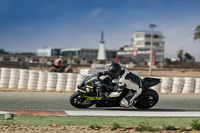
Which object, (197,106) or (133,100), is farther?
(197,106)

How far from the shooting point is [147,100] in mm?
9219

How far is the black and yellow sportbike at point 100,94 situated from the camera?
8.76 meters

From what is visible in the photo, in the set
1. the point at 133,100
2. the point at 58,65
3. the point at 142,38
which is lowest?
the point at 133,100

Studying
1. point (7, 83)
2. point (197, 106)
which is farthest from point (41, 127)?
point (7, 83)

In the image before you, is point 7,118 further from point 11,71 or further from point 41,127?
point 11,71

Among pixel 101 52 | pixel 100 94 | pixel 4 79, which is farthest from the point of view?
pixel 101 52

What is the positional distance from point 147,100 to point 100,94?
4.86ft

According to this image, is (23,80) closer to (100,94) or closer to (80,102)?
(80,102)

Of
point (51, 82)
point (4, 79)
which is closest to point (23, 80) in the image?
point (4, 79)

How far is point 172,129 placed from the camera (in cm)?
632

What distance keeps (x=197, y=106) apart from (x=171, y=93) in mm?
5583

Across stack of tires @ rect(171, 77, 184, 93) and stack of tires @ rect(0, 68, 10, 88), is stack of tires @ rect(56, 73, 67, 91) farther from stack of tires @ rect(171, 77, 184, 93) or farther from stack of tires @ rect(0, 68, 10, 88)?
stack of tires @ rect(171, 77, 184, 93)

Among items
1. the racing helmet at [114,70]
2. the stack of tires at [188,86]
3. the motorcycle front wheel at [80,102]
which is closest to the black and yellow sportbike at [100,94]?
the motorcycle front wheel at [80,102]

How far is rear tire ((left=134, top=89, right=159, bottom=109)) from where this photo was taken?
9.06 m
